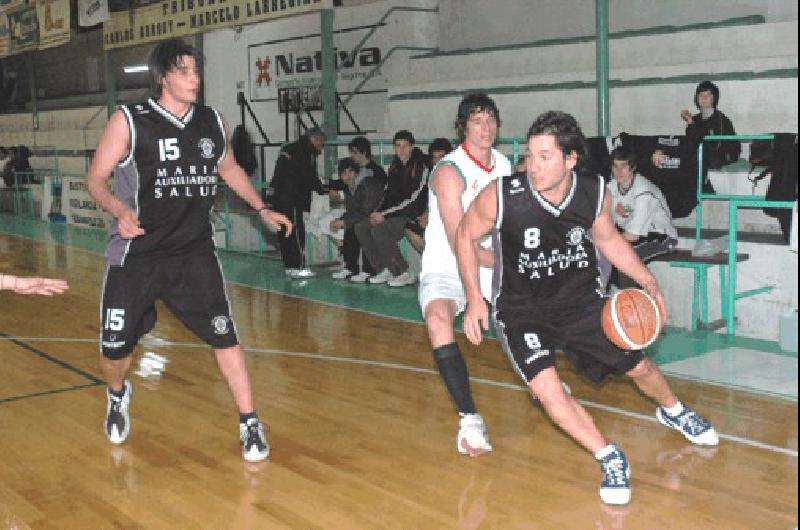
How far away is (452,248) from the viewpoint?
4.23 metres

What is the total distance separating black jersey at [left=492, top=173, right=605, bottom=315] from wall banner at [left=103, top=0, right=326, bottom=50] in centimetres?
890

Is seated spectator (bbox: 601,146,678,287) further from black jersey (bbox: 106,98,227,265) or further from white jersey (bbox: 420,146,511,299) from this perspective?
black jersey (bbox: 106,98,227,265)

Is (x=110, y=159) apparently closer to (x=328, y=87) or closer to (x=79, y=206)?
(x=328, y=87)

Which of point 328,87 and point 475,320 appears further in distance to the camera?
point 328,87

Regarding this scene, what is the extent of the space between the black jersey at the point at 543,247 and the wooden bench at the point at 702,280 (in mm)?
3441

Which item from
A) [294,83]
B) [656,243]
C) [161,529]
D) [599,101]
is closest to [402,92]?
[294,83]

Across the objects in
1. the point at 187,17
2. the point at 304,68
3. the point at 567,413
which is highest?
the point at 187,17

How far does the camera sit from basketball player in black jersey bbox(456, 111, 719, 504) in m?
3.70

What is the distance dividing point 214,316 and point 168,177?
67cm

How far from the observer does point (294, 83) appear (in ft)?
55.3

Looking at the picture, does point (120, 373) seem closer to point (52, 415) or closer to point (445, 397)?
point (52, 415)

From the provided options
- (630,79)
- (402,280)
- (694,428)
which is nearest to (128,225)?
(694,428)

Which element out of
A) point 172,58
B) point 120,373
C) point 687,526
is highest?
point 172,58

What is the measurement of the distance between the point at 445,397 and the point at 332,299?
3.86 m
